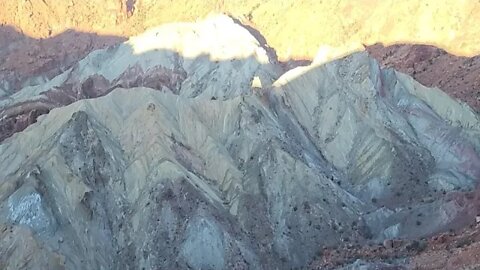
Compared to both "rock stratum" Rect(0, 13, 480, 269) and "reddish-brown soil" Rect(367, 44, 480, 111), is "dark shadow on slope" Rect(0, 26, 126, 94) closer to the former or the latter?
"reddish-brown soil" Rect(367, 44, 480, 111)

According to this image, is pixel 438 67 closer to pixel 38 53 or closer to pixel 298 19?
pixel 298 19

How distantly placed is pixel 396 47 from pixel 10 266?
1845 inches

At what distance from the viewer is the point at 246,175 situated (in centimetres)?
4425

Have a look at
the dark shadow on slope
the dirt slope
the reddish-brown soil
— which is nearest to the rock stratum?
the dirt slope

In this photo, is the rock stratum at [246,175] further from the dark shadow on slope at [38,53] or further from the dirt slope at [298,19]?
the dark shadow on slope at [38,53]

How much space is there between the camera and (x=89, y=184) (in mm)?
42031

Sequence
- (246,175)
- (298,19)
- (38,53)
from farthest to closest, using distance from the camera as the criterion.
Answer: (38,53)
(298,19)
(246,175)

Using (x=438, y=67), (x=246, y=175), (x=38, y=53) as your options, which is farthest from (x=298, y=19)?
(x=246, y=175)

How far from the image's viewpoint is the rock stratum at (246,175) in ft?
130

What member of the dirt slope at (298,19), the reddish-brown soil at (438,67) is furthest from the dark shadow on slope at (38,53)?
the reddish-brown soil at (438,67)

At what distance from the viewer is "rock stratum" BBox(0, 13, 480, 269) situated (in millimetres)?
39594

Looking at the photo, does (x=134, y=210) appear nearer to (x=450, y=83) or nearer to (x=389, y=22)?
(x=450, y=83)

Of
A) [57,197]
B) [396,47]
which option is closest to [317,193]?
[57,197]

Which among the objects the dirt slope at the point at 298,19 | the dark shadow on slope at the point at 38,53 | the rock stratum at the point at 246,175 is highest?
the rock stratum at the point at 246,175
